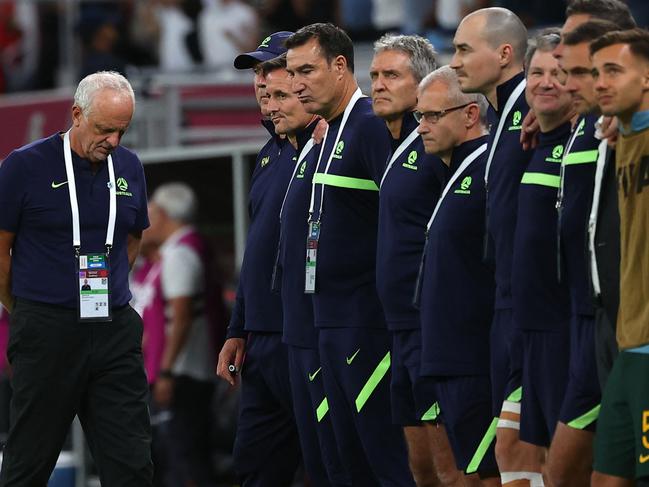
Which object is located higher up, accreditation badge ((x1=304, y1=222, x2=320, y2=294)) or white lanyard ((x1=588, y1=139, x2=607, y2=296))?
white lanyard ((x1=588, y1=139, x2=607, y2=296))

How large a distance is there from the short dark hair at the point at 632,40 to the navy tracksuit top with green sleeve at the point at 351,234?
67.5 inches

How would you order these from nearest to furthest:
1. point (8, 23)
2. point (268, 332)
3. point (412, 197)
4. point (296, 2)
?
point (412, 197) < point (268, 332) < point (296, 2) < point (8, 23)

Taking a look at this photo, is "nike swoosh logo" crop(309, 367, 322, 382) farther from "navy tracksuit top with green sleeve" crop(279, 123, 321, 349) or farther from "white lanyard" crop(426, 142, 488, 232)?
"white lanyard" crop(426, 142, 488, 232)

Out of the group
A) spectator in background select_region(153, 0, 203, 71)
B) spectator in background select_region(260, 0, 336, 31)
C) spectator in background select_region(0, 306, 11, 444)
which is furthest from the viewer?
spectator in background select_region(153, 0, 203, 71)

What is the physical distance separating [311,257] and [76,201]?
1.02 metres

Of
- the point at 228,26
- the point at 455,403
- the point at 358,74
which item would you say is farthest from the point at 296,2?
the point at 455,403

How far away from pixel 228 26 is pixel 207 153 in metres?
3.59

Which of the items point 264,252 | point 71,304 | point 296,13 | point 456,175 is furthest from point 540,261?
point 296,13

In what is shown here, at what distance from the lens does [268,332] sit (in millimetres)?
7980

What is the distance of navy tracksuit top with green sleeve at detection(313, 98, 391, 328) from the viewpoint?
746 centimetres

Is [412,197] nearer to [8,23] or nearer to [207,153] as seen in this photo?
[207,153]

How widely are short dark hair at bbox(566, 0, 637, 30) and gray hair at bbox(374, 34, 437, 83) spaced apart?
1.05 m

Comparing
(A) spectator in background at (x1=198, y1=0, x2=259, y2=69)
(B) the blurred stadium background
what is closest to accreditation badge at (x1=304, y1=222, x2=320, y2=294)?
(B) the blurred stadium background

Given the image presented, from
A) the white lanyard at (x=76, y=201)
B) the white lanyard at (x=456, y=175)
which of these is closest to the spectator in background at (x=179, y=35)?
the white lanyard at (x=76, y=201)
